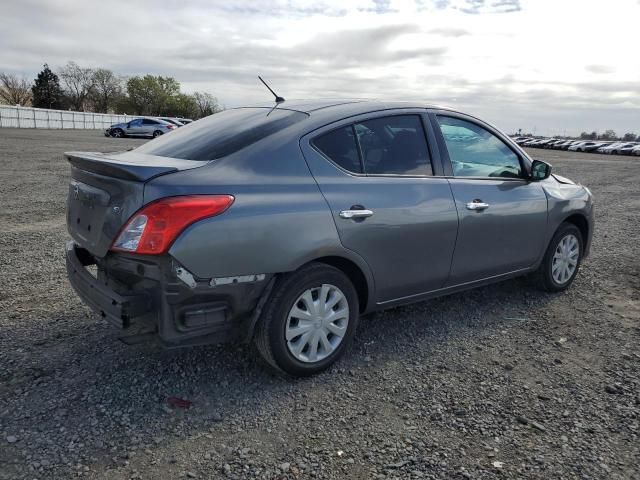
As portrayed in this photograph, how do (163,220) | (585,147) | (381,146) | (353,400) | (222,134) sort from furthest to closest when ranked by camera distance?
(585,147), (381,146), (222,134), (353,400), (163,220)

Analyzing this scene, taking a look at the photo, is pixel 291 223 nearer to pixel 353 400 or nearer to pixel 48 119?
pixel 353 400

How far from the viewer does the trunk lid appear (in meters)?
2.91

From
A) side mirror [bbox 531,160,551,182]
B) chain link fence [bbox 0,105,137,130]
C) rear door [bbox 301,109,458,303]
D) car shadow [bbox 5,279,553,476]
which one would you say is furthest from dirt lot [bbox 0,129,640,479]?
chain link fence [bbox 0,105,137,130]

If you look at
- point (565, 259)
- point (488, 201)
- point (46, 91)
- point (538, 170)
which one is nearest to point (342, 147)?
point (488, 201)

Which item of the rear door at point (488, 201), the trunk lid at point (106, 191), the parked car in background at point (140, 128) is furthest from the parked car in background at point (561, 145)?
the trunk lid at point (106, 191)

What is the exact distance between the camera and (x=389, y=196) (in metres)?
3.61

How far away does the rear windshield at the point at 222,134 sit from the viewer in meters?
3.30

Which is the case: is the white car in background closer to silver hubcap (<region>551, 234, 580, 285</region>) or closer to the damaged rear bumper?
silver hubcap (<region>551, 234, 580, 285</region>)

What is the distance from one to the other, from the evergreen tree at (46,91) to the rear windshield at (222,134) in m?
87.3

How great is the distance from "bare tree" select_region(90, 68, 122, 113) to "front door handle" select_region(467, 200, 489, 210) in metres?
92.7

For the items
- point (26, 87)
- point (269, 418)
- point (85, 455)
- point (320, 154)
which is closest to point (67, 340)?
point (85, 455)

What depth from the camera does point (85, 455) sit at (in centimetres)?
262

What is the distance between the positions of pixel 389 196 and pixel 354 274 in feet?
1.88

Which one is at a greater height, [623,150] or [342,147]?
[623,150]
